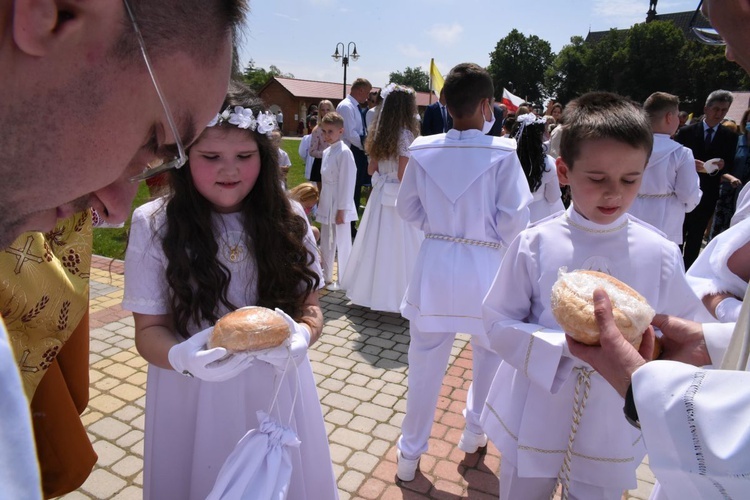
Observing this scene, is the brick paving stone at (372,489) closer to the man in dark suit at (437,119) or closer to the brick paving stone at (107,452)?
the brick paving stone at (107,452)

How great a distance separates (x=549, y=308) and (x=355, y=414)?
2270 millimetres

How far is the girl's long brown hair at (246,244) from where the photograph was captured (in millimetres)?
2023

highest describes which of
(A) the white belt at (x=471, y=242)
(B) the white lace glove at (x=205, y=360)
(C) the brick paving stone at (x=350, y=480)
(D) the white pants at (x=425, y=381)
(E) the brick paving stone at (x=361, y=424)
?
(A) the white belt at (x=471, y=242)

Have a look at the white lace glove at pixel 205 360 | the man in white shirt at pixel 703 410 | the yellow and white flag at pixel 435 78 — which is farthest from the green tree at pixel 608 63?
the white lace glove at pixel 205 360

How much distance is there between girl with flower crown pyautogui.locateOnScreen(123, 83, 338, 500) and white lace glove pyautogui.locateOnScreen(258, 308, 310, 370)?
0.04 m

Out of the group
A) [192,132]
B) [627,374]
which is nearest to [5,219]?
[192,132]

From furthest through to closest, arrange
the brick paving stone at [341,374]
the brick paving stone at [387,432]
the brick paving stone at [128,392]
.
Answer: the brick paving stone at [341,374], the brick paving stone at [128,392], the brick paving stone at [387,432]

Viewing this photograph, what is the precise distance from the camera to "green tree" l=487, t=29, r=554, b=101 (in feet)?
257

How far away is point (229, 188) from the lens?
2111 millimetres

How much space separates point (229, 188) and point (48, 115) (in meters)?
1.49

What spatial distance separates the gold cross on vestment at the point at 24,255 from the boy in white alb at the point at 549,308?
5.75 feet

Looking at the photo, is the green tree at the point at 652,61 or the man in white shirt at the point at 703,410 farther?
the green tree at the point at 652,61

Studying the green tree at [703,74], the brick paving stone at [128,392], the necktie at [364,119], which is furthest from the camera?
the green tree at [703,74]

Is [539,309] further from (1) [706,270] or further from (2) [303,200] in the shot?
(2) [303,200]
